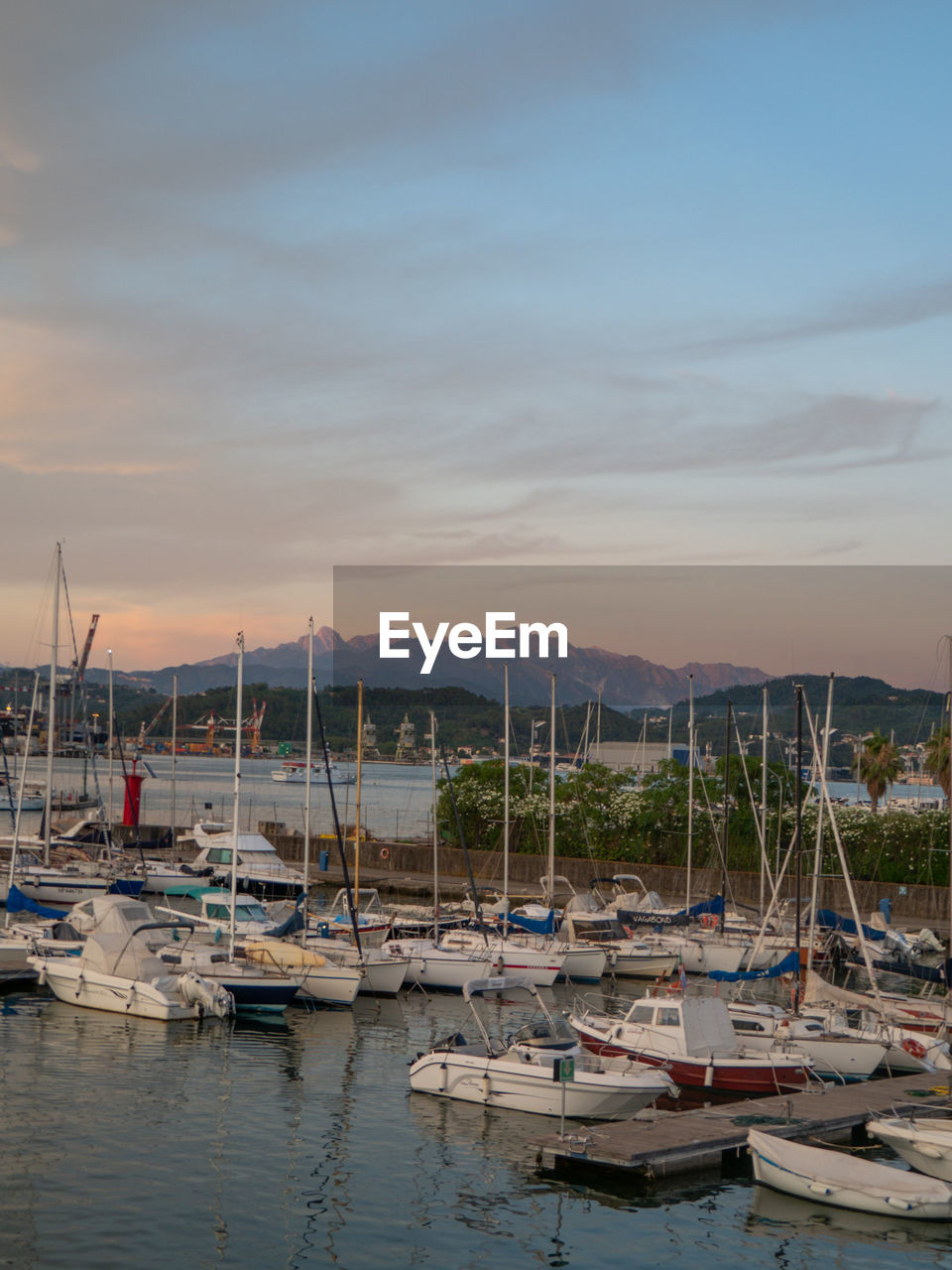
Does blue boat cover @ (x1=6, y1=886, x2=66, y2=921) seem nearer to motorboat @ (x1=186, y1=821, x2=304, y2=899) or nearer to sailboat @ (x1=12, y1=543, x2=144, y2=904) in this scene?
sailboat @ (x1=12, y1=543, x2=144, y2=904)

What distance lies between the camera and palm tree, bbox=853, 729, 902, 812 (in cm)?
7938

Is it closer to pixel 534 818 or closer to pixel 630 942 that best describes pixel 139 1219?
pixel 630 942

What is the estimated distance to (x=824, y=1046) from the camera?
30.8m

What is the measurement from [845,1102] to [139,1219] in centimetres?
1464

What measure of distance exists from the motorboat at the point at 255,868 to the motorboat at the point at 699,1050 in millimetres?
34929

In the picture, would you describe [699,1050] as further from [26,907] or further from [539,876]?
[539,876]

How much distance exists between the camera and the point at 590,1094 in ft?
85.1

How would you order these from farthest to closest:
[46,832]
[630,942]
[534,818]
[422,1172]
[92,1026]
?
1. [534,818]
2. [46,832]
3. [630,942]
4. [92,1026]
5. [422,1172]

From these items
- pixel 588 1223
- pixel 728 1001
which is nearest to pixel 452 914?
pixel 728 1001

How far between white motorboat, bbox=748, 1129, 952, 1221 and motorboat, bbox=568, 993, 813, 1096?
18.4ft

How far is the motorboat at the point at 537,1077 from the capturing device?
25953 mm

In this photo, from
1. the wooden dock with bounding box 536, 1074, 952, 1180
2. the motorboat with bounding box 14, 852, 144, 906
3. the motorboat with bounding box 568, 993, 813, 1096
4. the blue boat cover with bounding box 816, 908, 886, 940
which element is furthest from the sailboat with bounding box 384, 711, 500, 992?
the motorboat with bounding box 14, 852, 144, 906

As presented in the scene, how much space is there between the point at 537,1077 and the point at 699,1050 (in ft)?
14.2

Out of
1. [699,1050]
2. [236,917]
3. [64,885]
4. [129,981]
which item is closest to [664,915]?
[236,917]
